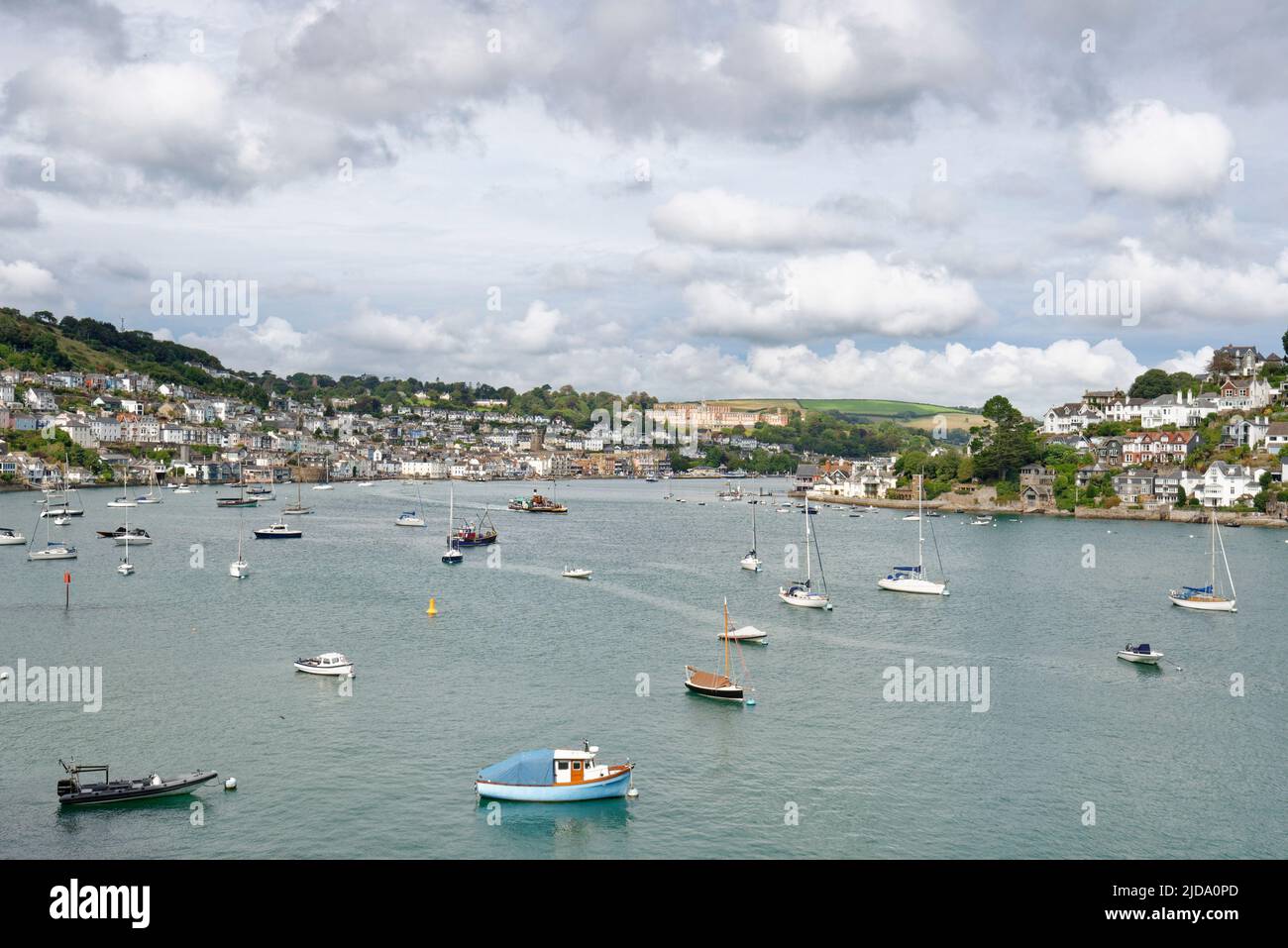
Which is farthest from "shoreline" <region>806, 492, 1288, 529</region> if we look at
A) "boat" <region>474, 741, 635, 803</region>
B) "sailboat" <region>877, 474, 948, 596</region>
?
"boat" <region>474, 741, 635, 803</region>

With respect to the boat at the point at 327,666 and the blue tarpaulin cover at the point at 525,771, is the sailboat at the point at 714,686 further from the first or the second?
the boat at the point at 327,666

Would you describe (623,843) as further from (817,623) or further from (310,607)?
(310,607)

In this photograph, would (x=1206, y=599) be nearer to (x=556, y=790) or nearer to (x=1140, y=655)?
(x=1140, y=655)

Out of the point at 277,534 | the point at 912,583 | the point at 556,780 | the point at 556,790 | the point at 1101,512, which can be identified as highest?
the point at 1101,512

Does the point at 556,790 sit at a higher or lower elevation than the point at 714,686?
lower

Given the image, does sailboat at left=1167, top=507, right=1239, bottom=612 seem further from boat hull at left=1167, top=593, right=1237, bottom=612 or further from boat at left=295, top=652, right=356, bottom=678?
boat at left=295, top=652, right=356, bottom=678

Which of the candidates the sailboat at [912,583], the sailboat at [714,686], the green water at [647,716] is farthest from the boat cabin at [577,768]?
the sailboat at [912,583]

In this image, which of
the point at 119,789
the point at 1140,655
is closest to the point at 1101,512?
the point at 1140,655

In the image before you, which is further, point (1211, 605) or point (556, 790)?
point (1211, 605)
